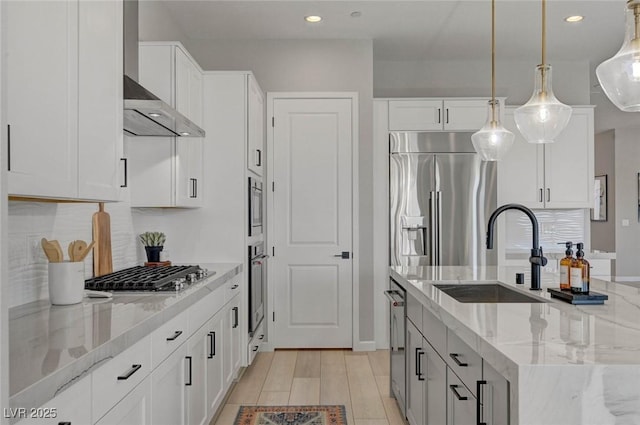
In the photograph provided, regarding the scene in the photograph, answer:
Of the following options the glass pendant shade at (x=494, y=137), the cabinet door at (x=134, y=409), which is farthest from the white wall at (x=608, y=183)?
the cabinet door at (x=134, y=409)

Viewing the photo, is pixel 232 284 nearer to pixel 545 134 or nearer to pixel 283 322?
pixel 283 322

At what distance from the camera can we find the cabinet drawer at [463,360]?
61.1 inches

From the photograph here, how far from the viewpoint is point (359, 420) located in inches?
117

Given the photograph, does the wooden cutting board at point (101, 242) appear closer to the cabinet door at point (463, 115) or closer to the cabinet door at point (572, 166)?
the cabinet door at point (463, 115)

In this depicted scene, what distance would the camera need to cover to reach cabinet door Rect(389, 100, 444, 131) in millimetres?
4695

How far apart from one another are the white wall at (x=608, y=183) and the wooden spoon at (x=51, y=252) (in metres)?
8.90

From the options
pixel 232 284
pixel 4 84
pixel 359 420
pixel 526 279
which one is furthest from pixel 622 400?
pixel 232 284

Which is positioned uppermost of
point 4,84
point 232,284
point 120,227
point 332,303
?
point 4,84

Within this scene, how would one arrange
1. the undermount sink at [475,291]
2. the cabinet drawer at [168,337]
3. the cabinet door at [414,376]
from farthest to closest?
the undermount sink at [475,291]
the cabinet door at [414,376]
the cabinet drawer at [168,337]

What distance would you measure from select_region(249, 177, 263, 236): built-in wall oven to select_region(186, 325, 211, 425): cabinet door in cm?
134

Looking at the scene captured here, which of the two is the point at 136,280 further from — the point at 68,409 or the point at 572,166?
the point at 572,166

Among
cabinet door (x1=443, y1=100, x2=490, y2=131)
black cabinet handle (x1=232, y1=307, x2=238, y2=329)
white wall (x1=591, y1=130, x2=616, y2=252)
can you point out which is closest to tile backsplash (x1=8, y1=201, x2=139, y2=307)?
black cabinet handle (x1=232, y1=307, x2=238, y2=329)

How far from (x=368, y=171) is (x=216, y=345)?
2.39 meters

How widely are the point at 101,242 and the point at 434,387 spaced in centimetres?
192
